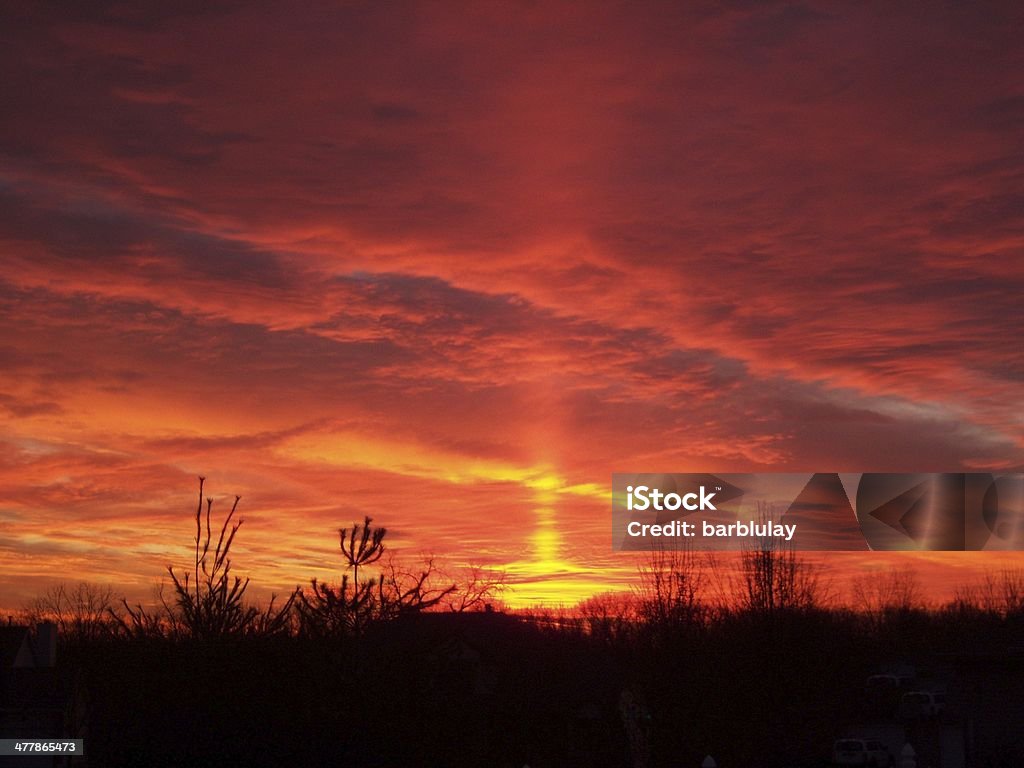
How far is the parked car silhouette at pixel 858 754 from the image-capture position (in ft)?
117

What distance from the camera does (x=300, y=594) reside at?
30.0 metres

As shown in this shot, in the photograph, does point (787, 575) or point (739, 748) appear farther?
point (787, 575)

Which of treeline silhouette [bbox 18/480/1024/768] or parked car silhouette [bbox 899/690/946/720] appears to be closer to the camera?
treeline silhouette [bbox 18/480/1024/768]

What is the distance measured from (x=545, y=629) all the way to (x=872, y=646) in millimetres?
29117

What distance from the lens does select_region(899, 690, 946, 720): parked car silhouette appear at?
135ft

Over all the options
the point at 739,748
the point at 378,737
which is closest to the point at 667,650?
the point at 739,748

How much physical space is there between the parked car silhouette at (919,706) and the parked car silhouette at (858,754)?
4550mm

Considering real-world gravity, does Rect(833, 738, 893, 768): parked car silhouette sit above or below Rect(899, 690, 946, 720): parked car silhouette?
below

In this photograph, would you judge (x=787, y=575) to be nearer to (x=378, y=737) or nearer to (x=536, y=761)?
(x=536, y=761)

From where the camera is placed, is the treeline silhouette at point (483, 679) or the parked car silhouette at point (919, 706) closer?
the treeline silhouette at point (483, 679)

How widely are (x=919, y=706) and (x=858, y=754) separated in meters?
6.94

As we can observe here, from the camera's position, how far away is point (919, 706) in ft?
136

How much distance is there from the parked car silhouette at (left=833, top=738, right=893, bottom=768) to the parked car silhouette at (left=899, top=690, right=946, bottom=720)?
4.55 metres

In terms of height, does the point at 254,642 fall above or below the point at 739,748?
above
